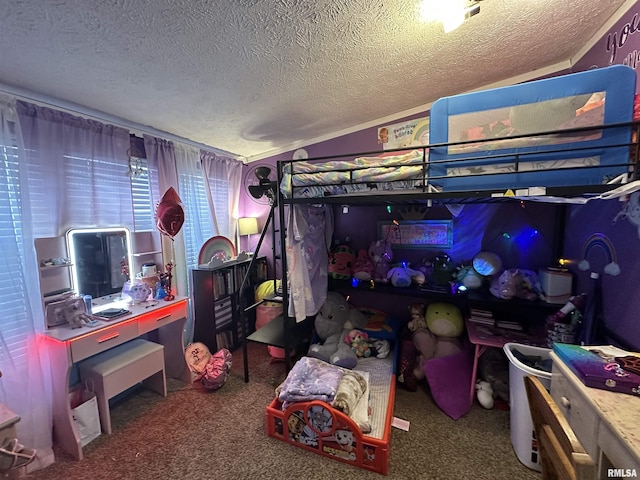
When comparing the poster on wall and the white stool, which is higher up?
the poster on wall

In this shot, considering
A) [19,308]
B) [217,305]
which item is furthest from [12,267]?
[217,305]

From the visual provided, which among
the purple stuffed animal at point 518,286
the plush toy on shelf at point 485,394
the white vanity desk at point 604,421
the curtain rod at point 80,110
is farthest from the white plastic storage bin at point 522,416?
the curtain rod at point 80,110

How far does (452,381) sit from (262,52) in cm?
268

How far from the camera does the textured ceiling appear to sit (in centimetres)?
119

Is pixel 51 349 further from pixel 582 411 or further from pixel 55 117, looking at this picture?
pixel 582 411

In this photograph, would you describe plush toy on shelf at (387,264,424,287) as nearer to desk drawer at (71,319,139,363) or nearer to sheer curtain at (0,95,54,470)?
desk drawer at (71,319,139,363)

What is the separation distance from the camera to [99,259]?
2.11 m

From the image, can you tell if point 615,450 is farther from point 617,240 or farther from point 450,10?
point 450,10

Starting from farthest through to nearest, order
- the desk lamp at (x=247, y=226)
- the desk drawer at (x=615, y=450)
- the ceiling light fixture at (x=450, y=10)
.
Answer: the desk lamp at (x=247, y=226) → the ceiling light fixture at (x=450, y=10) → the desk drawer at (x=615, y=450)

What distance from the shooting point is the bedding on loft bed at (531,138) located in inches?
46.0

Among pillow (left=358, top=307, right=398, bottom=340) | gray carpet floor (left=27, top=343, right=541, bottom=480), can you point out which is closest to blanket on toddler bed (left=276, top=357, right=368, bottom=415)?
gray carpet floor (left=27, top=343, right=541, bottom=480)

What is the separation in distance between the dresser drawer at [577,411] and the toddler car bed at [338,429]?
2.90 ft

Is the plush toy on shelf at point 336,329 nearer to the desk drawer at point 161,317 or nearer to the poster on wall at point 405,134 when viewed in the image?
the desk drawer at point 161,317

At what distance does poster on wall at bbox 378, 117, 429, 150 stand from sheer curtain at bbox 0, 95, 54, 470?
2836mm
